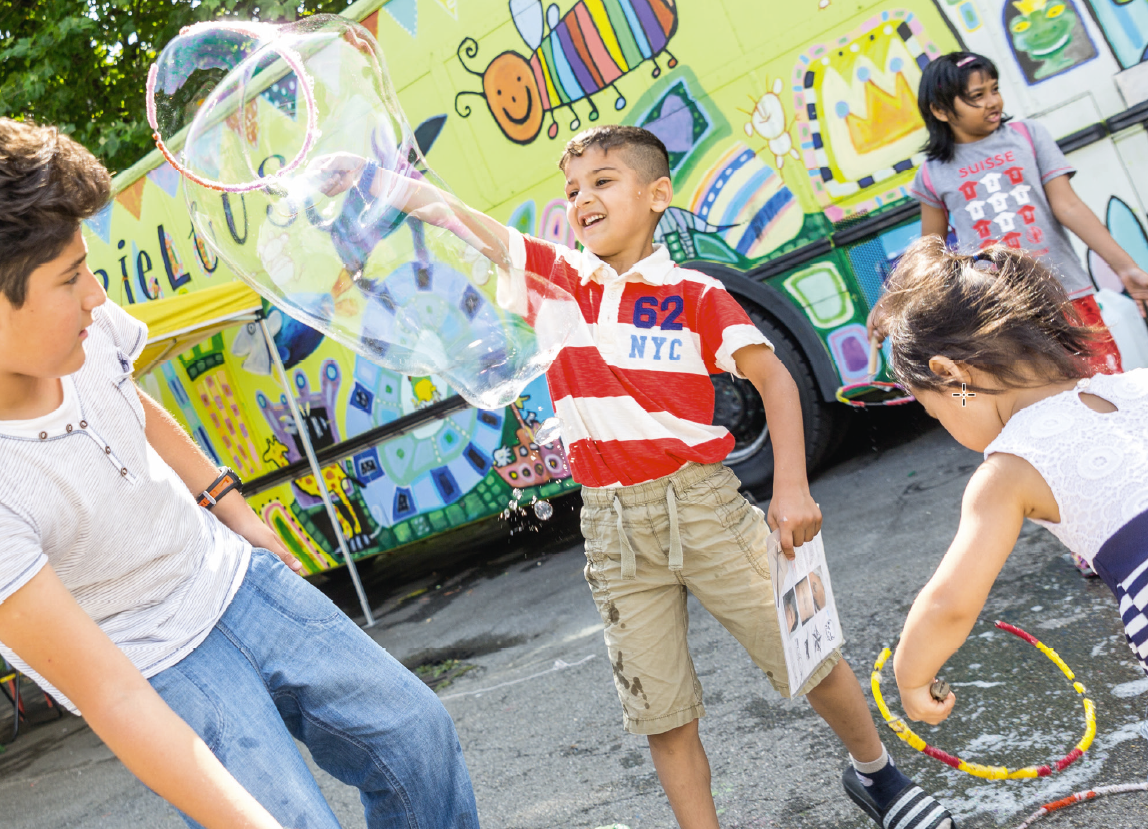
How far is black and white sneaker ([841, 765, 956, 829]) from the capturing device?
2.15m

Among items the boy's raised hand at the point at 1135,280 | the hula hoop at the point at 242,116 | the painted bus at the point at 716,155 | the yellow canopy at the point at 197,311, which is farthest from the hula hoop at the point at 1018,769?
the yellow canopy at the point at 197,311

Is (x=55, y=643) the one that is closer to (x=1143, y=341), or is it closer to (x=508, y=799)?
(x=508, y=799)

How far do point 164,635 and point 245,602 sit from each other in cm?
19

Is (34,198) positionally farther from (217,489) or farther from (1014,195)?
(1014,195)

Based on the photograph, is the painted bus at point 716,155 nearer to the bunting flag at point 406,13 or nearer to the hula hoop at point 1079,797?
the bunting flag at point 406,13

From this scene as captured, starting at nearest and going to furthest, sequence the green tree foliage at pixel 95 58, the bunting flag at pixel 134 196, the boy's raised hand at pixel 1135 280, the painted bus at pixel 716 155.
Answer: the boy's raised hand at pixel 1135 280, the painted bus at pixel 716 155, the bunting flag at pixel 134 196, the green tree foliage at pixel 95 58

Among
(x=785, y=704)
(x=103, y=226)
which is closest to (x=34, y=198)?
(x=785, y=704)

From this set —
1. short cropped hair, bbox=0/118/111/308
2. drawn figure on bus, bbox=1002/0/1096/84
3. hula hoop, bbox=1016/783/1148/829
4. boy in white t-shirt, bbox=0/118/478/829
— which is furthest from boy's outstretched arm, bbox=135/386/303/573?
drawn figure on bus, bbox=1002/0/1096/84

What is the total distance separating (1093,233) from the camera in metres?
3.36

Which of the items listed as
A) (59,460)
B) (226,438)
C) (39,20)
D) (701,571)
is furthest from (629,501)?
(39,20)

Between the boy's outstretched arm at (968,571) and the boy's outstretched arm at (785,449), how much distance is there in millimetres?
510

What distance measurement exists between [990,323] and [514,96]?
4.32 meters

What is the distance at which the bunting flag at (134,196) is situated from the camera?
713 cm

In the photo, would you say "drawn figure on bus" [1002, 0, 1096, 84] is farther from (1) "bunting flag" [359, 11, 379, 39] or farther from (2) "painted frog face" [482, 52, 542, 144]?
(1) "bunting flag" [359, 11, 379, 39]
